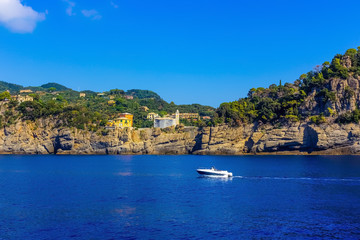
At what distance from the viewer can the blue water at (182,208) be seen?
24.9 metres

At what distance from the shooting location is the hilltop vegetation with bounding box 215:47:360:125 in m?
89.4

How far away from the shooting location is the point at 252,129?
3868 inches

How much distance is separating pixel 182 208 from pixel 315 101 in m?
70.1

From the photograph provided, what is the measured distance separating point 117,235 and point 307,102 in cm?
7871

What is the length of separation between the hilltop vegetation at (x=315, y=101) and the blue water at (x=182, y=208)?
42.2 metres

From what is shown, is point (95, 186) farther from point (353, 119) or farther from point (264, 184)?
point (353, 119)

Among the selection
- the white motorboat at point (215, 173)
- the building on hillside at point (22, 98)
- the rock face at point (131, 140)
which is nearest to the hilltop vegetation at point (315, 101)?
the rock face at point (131, 140)

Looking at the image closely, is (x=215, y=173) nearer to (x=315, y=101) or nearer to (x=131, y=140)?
(x=315, y=101)

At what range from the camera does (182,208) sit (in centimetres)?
3172

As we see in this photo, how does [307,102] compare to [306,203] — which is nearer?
[306,203]

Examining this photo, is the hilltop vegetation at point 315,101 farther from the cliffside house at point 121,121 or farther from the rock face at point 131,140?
the cliffside house at point 121,121

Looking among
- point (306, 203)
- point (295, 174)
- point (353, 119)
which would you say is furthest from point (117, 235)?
point (353, 119)

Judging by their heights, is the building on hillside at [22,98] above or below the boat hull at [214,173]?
above

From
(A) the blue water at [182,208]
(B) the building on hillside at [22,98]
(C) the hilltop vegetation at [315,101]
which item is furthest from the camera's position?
(B) the building on hillside at [22,98]
